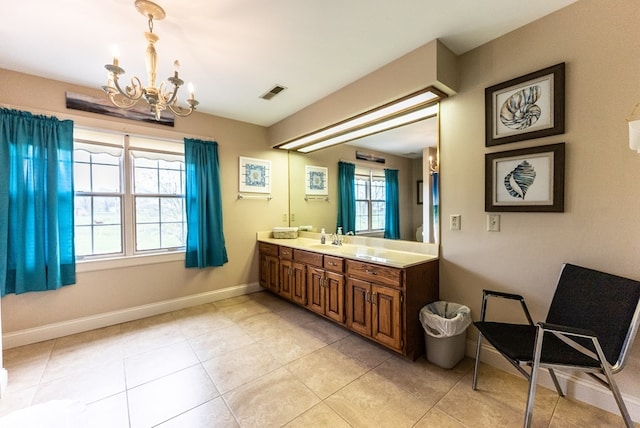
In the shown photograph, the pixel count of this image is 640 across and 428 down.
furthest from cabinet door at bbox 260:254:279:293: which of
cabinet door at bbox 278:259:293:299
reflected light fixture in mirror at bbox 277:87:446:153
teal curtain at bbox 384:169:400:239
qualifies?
reflected light fixture in mirror at bbox 277:87:446:153

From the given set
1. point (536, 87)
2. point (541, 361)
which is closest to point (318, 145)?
point (536, 87)

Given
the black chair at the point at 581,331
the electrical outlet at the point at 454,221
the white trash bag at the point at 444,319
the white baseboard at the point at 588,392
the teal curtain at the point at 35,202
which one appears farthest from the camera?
the teal curtain at the point at 35,202

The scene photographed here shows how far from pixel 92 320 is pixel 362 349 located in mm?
2900

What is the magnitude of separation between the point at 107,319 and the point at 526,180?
14.0 ft

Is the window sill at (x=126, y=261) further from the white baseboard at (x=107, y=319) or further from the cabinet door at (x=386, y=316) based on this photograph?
the cabinet door at (x=386, y=316)

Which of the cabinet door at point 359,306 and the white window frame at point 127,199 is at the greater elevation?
the white window frame at point 127,199

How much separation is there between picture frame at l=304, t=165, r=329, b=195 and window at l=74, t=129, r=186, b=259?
5.71ft

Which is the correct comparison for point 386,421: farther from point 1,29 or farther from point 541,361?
point 1,29

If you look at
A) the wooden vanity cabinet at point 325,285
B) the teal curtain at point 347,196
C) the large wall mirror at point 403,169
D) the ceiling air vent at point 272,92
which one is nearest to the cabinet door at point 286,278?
the wooden vanity cabinet at point 325,285

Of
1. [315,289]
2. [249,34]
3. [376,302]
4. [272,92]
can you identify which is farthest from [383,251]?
[249,34]

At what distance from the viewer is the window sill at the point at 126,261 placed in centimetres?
283

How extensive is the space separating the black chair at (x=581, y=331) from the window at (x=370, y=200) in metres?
1.57

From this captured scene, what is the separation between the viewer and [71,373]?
2084 millimetres

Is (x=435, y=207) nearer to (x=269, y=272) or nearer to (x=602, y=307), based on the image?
(x=602, y=307)
